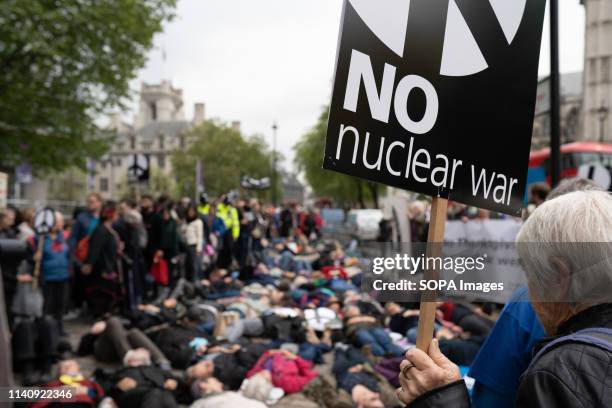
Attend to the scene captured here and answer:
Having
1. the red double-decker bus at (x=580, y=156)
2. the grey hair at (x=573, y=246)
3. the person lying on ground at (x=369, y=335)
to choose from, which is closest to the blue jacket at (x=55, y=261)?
the person lying on ground at (x=369, y=335)

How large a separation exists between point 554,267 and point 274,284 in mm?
11238

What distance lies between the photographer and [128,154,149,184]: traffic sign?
12.5 meters

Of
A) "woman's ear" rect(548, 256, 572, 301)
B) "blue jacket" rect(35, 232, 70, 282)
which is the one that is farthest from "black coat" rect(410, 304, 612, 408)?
"blue jacket" rect(35, 232, 70, 282)

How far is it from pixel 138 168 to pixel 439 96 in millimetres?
11510

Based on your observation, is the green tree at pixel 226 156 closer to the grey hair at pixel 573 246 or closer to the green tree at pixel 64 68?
the green tree at pixel 64 68

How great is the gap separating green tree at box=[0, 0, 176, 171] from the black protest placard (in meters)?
14.2

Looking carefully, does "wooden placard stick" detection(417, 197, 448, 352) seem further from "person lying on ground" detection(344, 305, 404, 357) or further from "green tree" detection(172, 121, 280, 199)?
"green tree" detection(172, 121, 280, 199)

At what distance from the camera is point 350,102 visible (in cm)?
167

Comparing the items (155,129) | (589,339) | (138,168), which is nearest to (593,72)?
(138,168)

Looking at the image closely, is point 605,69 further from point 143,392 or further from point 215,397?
point 143,392

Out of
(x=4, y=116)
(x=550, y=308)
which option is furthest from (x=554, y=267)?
(x=4, y=116)

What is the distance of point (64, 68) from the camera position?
15.7 m

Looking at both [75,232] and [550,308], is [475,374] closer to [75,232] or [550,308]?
[550,308]

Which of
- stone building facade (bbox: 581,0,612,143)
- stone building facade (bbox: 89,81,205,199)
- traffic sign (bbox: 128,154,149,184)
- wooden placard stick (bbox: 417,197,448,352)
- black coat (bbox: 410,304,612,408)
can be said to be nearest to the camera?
black coat (bbox: 410,304,612,408)
